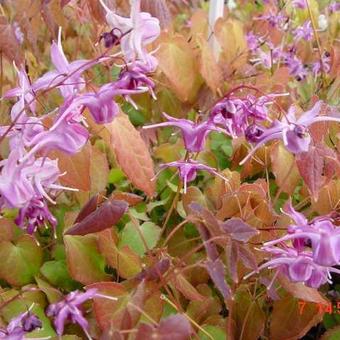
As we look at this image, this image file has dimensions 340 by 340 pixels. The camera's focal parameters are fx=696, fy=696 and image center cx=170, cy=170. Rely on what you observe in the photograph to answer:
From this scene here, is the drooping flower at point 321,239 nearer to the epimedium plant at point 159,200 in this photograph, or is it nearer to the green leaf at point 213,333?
the epimedium plant at point 159,200

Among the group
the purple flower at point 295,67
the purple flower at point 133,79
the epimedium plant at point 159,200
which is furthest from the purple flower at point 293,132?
the purple flower at point 295,67

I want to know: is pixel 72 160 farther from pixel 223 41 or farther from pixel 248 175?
pixel 223 41

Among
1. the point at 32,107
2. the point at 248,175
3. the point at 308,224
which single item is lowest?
the point at 248,175

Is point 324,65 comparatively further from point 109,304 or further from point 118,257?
point 109,304

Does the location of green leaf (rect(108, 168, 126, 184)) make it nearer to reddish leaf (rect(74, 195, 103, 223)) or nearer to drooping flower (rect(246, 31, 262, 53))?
reddish leaf (rect(74, 195, 103, 223))

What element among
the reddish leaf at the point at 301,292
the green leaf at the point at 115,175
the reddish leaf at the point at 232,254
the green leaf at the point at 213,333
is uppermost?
the reddish leaf at the point at 232,254

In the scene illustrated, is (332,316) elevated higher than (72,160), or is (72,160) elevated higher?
(72,160)

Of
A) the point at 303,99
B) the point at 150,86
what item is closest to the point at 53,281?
the point at 150,86
